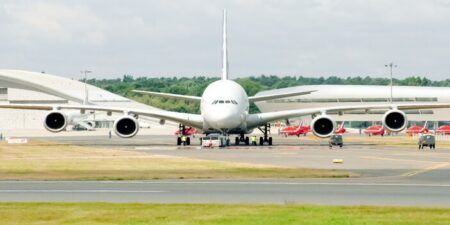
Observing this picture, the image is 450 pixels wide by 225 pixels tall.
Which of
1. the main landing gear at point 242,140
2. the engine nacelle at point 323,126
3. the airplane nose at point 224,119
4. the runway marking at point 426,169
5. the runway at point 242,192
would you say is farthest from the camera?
the main landing gear at point 242,140

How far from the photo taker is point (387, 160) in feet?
184

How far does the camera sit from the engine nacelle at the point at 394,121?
76.4 m

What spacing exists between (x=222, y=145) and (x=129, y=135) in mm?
7394

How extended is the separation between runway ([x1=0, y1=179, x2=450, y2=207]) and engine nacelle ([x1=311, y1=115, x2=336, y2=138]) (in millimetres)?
37198

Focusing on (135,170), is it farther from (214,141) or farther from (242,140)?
(242,140)

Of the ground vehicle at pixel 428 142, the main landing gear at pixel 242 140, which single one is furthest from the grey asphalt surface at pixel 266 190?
the main landing gear at pixel 242 140

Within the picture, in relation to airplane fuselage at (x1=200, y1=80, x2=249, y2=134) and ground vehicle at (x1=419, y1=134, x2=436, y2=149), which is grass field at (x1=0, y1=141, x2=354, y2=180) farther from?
ground vehicle at (x1=419, y1=134, x2=436, y2=149)

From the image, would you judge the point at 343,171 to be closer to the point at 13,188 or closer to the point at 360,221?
the point at 13,188

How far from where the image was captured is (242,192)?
3322cm

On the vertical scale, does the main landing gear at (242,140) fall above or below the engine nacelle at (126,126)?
below

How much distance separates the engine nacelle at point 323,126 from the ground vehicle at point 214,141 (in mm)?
7216

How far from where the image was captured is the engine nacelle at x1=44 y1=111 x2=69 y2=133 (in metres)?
76.7

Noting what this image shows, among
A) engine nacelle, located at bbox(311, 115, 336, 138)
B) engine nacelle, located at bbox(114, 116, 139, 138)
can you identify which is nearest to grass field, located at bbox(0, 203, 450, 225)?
engine nacelle, located at bbox(114, 116, 139, 138)

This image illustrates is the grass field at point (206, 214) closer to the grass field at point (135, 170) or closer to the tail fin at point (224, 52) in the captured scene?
the grass field at point (135, 170)
